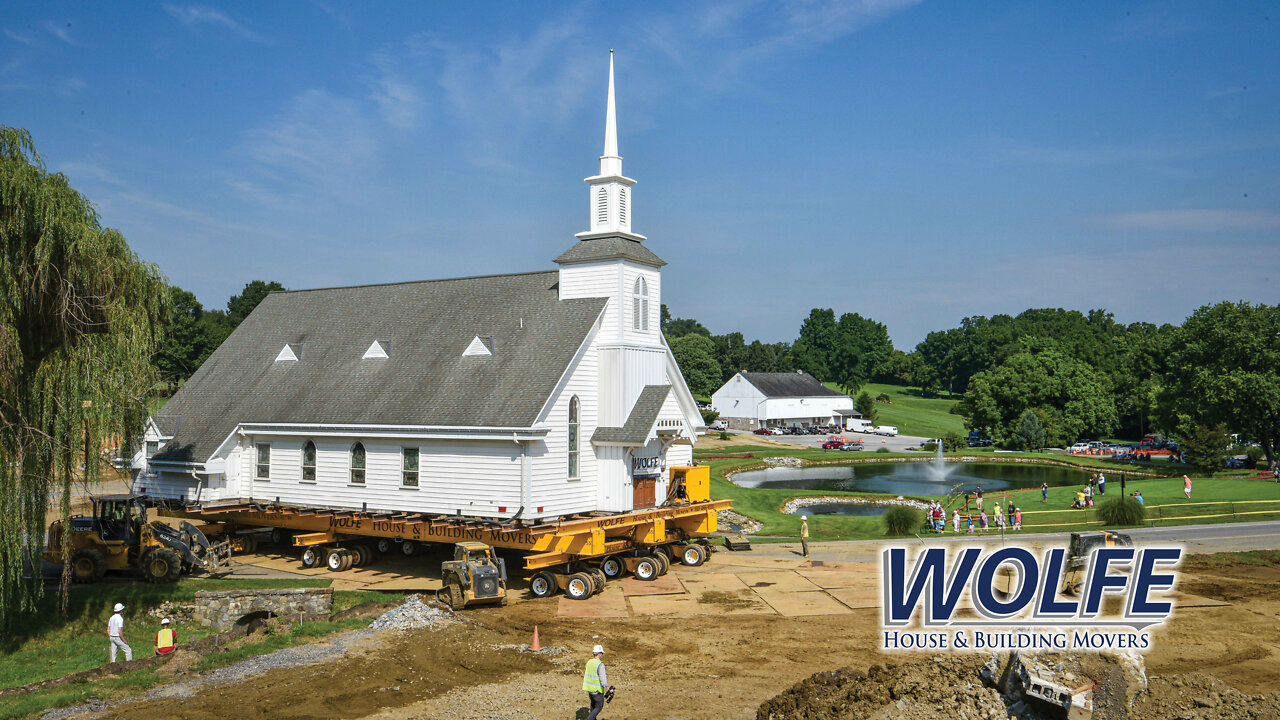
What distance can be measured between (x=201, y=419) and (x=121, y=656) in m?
15.2

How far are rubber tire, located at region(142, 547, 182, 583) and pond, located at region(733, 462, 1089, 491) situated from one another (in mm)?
42637

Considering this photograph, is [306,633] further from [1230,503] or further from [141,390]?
[1230,503]

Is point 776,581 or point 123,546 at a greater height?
point 123,546

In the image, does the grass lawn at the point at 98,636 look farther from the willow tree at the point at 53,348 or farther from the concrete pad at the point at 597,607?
the concrete pad at the point at 597,607

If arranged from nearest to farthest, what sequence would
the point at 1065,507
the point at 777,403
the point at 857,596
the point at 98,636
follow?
1. the point at 98,636
2. the point at 857,596
3. the point at 1065,507
4. the point at 777,403

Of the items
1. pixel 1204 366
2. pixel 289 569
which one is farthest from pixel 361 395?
pixel 1204 366

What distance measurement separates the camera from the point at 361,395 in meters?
30.5

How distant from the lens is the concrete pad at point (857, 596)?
24203 millimetres

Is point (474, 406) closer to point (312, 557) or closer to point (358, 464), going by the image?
point (358, 464)

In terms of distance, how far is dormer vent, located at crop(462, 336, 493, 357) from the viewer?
29.8 m

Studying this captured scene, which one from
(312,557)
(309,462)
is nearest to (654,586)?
(312,557)

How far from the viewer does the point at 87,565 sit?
2591 cm

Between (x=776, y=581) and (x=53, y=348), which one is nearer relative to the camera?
(x=53, y=348)

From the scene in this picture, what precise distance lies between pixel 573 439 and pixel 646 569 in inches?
181
